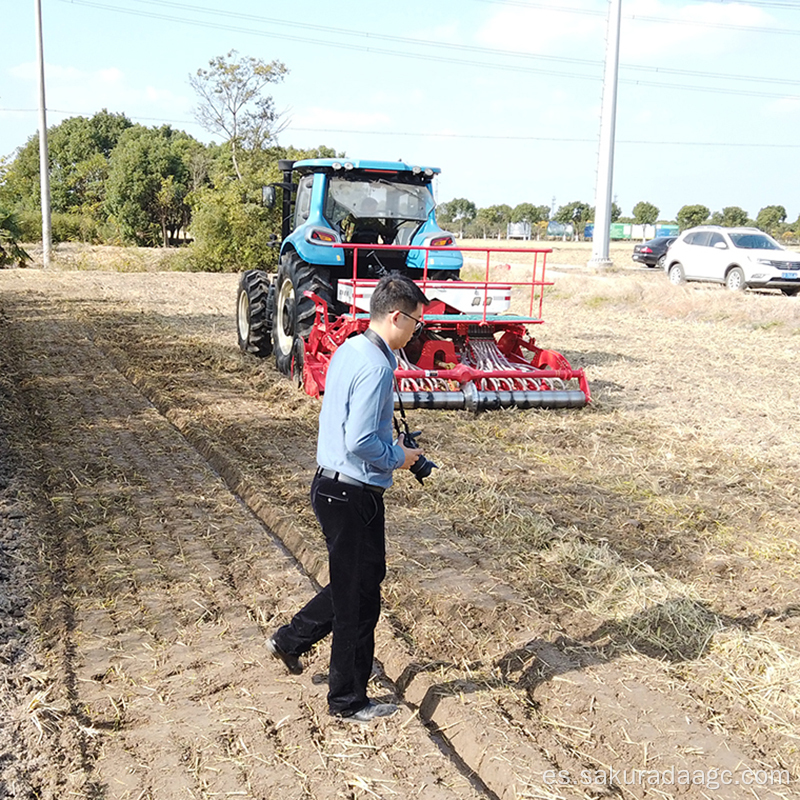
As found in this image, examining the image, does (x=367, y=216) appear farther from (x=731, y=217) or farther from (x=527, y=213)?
(x=527, y=213)

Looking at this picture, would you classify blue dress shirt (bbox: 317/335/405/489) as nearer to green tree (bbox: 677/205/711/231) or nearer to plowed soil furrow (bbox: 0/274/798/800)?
plowed soil furrow (bbox: 0/274/798/800)

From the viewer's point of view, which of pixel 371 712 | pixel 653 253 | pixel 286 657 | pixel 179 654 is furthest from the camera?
pixel 653 253

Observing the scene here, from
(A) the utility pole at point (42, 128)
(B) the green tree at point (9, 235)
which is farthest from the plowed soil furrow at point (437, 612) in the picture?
(A) the utility pole at point (42, 128)

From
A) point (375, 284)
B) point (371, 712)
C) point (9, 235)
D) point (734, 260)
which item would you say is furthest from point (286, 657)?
point (734, 260)

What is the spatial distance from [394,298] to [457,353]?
5974mm

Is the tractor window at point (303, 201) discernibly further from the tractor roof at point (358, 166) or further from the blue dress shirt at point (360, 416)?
the blue dress shirt at point (360, 416)

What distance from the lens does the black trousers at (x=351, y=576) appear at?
3.30 metres

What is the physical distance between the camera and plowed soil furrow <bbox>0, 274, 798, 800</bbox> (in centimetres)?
321

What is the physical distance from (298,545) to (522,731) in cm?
209

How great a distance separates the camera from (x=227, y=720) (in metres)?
3.41

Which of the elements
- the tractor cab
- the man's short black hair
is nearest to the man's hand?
the man's short black hair

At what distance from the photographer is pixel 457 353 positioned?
30.3 feet

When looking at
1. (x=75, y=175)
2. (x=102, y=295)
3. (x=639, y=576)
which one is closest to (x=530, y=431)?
(x=639, y=576)

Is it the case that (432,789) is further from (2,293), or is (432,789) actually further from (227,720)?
(2,293)
